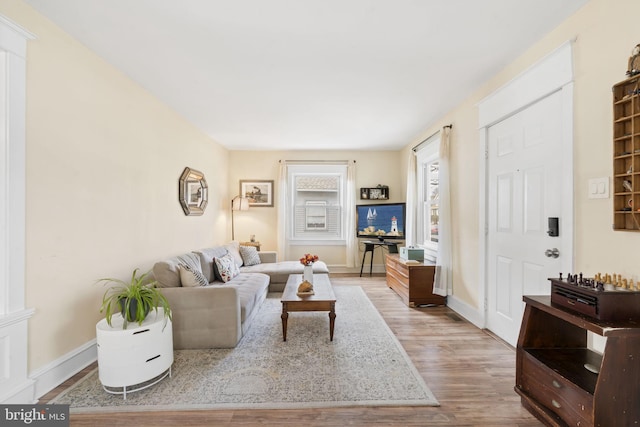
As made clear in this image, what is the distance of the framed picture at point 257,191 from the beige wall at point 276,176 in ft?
0.34

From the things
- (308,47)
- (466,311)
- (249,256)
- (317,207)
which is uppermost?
(308,47)

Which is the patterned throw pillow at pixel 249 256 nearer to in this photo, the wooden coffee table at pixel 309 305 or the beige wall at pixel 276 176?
the beige wall at pixel 276 176

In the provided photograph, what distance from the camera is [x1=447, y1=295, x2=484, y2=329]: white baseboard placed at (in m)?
3.10

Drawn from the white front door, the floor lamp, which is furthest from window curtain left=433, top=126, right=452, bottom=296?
the floor lamp

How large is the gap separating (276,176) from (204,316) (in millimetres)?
3771

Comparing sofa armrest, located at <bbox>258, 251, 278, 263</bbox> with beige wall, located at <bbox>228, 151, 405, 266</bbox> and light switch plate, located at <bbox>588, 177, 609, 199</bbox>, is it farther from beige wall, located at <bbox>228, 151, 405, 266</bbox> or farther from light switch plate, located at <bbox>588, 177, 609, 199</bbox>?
light switch plate, located at <bbox>588, 177, 609, 199</bbox>

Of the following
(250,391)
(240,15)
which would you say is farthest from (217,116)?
(250,391)

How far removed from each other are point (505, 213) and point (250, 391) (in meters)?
2.71

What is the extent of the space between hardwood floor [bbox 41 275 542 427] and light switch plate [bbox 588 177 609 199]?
1.44 meters

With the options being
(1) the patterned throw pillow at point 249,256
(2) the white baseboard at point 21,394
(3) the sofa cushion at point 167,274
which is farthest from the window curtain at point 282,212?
(2) the white baseboard at point 21,394

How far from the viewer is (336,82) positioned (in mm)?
2889

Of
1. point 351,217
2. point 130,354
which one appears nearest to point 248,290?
point 130,354

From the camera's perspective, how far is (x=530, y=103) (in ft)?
7.80

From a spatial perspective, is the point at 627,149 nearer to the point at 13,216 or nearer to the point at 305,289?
the point at 305,289
